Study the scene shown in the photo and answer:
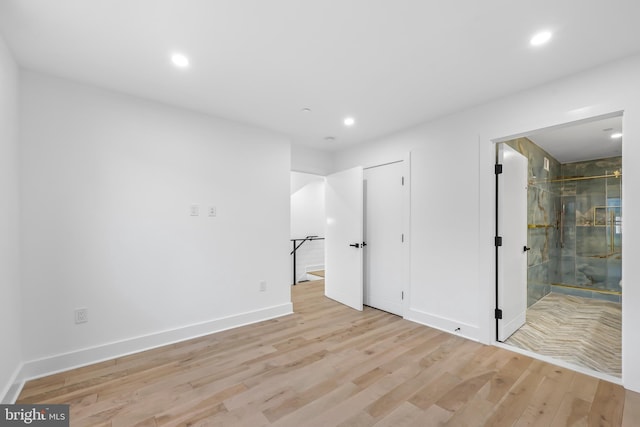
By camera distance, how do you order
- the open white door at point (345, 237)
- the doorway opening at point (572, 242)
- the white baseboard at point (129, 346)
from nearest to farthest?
1. the white baseboard at point (129, 346)
2. the doorway opening at point (572, 242)
3. the open white door at point (345, 237)

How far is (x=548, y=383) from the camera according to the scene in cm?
210

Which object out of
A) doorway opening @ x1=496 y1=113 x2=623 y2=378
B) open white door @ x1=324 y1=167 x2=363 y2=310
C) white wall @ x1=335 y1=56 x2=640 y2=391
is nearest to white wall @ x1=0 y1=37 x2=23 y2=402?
open white door @ x1=324 y1=167 x2=363 y2=310

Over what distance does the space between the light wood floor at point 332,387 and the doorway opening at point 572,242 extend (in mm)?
727

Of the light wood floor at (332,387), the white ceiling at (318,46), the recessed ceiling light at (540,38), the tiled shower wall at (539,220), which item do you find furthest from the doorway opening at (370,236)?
the recessed ceiling light at (540,38)

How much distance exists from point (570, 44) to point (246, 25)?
7.11 ft

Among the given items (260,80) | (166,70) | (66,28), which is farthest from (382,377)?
(66,28)

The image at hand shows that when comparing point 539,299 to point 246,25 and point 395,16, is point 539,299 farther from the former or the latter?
point 246,25

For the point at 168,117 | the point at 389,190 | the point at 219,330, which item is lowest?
the point at 219,330

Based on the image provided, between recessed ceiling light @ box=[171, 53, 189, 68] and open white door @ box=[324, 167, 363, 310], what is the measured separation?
7.98 ft

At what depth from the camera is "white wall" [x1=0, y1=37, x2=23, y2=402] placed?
1.81m

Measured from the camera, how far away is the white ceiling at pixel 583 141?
3.36 metres

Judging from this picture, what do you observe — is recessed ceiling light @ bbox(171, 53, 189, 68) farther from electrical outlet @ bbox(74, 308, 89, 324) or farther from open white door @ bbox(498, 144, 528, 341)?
open white door @ bbox(498, 144, 528, 341)

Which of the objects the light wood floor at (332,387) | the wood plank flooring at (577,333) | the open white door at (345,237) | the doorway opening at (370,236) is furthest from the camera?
the open white door at (345,237)

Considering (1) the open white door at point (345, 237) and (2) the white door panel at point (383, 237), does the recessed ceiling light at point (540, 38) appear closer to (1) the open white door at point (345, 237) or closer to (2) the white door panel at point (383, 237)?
(2) the white door panel at point (383, 237)
